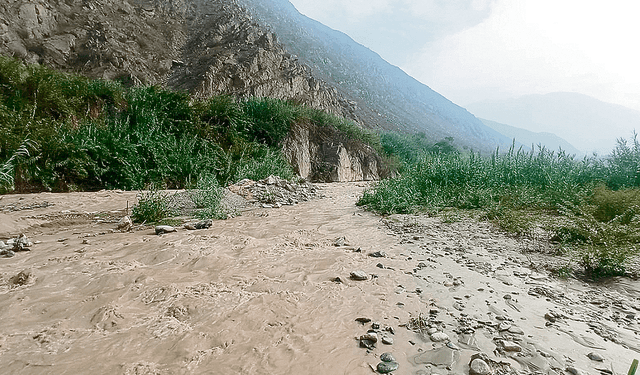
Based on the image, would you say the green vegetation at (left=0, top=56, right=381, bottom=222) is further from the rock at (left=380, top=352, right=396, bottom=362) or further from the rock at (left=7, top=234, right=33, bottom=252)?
the rock at (left=380, top=352, right=396, bottom=362)

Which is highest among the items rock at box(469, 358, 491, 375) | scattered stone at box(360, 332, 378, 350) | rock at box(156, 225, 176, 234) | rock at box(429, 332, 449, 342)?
rock at box(469, 358, 491, 375)

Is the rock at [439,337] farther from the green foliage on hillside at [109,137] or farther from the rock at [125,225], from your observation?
the green foliage on hillside at [109,137]

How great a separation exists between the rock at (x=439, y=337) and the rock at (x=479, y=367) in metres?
0.20

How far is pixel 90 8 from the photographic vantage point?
625 inches

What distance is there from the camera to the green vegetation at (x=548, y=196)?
2.71 metres

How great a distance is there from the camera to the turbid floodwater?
52.4 inches

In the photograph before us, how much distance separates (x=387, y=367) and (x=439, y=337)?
389 millimetres

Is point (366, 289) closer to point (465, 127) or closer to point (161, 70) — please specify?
point (161, 70)

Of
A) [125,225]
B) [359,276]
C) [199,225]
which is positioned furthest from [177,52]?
[359,276]

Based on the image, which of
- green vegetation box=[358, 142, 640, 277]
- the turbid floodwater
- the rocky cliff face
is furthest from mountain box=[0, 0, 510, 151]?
the turbid floodwater

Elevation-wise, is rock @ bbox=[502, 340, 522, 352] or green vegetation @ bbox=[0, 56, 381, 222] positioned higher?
green vegetation @ bbox=[0, 56, 381, 222]

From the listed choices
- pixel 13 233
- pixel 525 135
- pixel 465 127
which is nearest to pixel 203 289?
pixel 13 233

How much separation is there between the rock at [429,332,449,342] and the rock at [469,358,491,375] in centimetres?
20

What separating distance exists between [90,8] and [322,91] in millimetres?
13842
